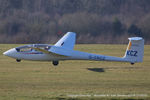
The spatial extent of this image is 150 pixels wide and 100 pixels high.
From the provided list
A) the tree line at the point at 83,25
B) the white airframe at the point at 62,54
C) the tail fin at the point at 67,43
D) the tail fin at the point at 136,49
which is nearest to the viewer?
the tail fin at the point at 136,49

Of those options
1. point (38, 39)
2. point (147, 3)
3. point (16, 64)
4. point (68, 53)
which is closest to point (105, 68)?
point (68, 53)

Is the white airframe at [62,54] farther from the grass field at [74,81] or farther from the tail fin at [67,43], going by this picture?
the grass field at [74,81]

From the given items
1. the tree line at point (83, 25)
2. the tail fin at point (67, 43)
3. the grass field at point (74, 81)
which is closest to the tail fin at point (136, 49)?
the grass field at point (74, 81)

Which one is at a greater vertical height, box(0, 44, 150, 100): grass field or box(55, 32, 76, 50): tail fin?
box(55, 32, 76, 50): tail fin

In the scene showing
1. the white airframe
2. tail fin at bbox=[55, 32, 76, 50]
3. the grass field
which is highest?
tail fin at bbox=[55, 32, 76, 50]

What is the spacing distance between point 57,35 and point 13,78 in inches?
1255

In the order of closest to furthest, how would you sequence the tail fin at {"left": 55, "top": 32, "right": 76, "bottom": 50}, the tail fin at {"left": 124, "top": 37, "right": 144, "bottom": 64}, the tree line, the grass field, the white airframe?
1. the grass field
2. the tail fin at {"left": 124, "top": 37, "right": 144, "bottom": 64}
3. the white airframe
4. the tail fin at {"left": 55, "top": 32, "right": 76, "bottom": 50}
5. the tree line

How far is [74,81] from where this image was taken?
57.0 ft

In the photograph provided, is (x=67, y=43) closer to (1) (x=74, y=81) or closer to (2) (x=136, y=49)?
(2) (x=136, y=49)

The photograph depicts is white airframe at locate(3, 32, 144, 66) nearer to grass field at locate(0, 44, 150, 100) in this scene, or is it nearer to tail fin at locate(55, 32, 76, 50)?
tail fin at locate(55, 32, 76, 50)

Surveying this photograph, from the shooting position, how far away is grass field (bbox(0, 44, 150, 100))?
1367cm

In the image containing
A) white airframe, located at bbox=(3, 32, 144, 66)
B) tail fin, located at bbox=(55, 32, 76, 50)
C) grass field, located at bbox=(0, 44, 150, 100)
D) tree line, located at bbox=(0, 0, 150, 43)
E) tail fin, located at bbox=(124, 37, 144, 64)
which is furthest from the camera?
tree line, located at bbox=(0, 0, 150, 43)

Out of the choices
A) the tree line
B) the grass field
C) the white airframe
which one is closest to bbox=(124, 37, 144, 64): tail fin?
the white airframe

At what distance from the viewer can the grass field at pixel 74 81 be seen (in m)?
13.7
